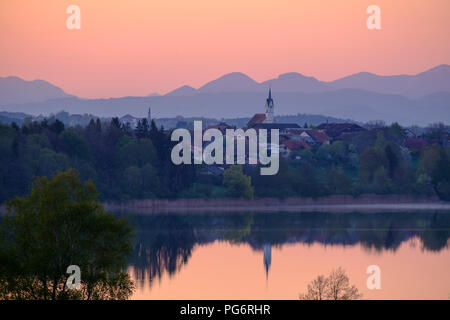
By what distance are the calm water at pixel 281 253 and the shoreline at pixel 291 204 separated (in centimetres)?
563

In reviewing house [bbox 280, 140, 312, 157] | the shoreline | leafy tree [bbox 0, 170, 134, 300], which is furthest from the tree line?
leafy tree [bbox 0, 170, 134, 300]

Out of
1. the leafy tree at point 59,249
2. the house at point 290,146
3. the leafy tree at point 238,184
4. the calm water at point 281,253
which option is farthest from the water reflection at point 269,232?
the house at point 290,146

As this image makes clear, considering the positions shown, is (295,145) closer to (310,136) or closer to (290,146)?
(290,146)

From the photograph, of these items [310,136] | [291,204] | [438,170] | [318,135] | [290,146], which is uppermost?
[318,135]

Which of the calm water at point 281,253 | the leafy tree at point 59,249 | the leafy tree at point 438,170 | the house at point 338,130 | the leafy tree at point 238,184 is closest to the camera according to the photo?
the leafy tree at point 59,249

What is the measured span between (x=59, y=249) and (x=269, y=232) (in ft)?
106

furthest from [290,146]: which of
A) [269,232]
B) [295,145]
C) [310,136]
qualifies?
[269,232]

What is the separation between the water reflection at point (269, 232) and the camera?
1625 inches

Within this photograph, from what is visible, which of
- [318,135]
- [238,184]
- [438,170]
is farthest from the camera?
[318,135]

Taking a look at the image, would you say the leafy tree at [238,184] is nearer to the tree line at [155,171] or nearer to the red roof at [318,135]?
the tree line at [155,171]

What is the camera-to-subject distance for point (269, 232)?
51719mm

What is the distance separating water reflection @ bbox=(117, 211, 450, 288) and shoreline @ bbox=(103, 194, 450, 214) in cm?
550

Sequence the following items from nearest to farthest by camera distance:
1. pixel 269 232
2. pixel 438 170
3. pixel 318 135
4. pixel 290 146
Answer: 1. pixel 269 232
2. pixel 438 170
3. pixel 290 146
4. pixel 318 135
